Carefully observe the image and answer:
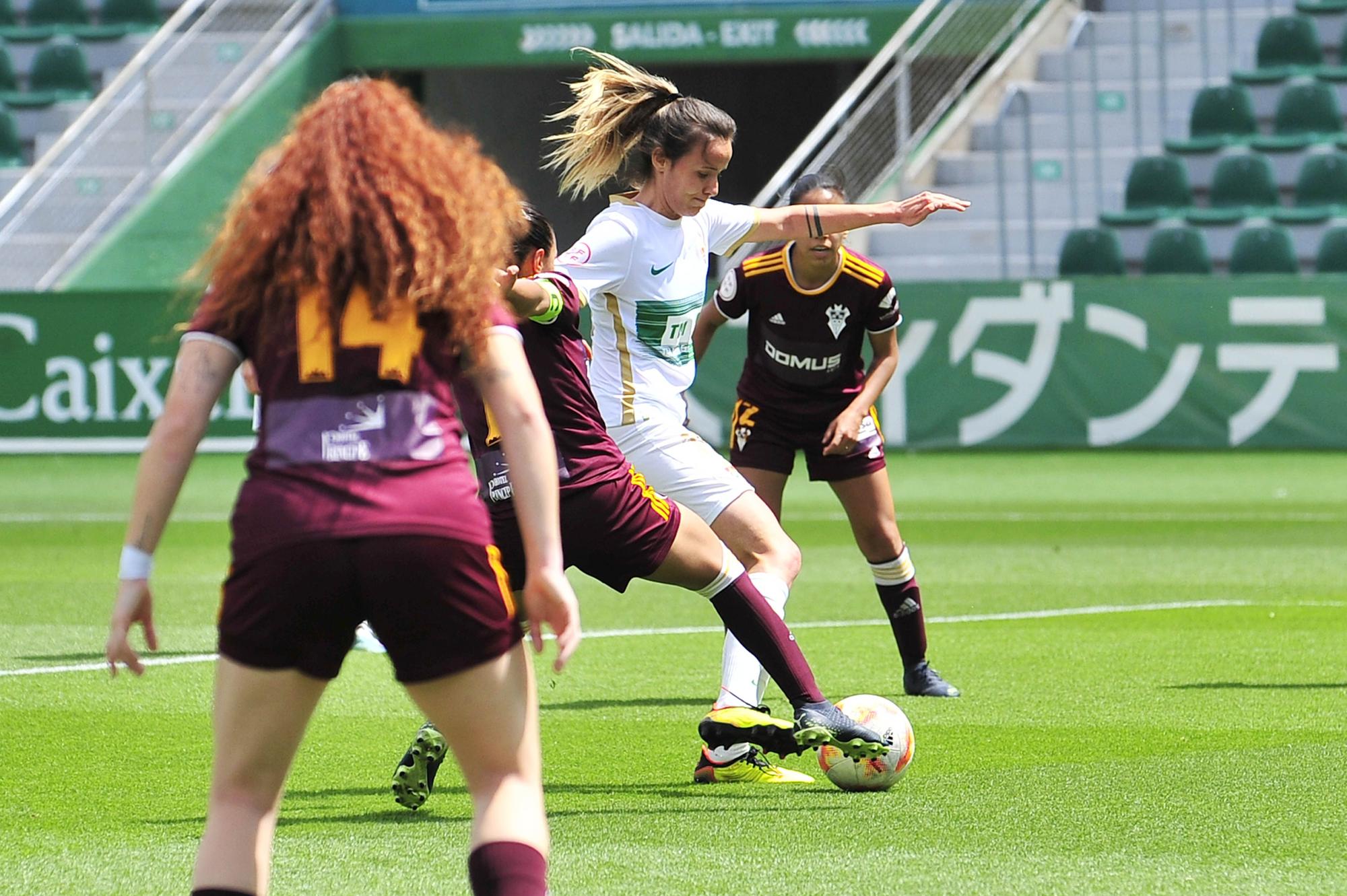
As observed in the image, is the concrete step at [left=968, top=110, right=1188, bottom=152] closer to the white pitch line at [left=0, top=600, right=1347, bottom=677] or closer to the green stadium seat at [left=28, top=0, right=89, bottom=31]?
the green stadium seat at [left=28, top=0, right=89, bottom=31]

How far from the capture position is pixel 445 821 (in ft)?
17.7

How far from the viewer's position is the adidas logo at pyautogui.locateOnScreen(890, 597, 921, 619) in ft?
25.2

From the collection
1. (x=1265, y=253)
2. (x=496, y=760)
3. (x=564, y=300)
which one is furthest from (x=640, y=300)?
(x=1265, y=253)

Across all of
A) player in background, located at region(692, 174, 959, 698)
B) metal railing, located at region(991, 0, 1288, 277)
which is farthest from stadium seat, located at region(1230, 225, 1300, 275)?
player in background, located at region(692, 174, 959, 698)

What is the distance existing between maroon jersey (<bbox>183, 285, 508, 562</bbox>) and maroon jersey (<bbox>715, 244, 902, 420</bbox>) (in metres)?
4.57

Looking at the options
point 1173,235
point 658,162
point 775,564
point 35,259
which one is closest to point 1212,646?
point 775,564

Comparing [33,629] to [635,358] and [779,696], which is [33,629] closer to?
[779,696]

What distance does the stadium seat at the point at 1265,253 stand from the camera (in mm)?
19656

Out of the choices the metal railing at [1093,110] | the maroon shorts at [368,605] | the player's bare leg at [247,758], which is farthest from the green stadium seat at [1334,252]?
the player's bare leg at [247,758]

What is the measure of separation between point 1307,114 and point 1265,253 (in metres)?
3.10

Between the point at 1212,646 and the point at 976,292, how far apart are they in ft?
32.9

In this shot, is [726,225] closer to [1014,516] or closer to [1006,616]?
[1006,616]

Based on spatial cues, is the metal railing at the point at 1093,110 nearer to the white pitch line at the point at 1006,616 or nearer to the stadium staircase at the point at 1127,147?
the stadium staircase at the point at 1127,147

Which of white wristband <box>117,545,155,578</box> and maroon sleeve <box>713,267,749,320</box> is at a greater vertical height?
white wristband <box>117,545,155,578</box>
